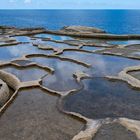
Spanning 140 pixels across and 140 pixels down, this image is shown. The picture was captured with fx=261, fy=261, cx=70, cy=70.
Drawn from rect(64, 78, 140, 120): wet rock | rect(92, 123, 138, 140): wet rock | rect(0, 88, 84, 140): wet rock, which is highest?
rect(92, 123, 138, 140): wet rock

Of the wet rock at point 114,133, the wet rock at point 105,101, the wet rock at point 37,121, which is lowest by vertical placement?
the wet rock at point 105,101

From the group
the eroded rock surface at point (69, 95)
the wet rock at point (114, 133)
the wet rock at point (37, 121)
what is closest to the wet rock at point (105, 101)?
the eroded rock surface at point (69, 95)

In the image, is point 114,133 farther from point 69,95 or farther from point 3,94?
point 3,94

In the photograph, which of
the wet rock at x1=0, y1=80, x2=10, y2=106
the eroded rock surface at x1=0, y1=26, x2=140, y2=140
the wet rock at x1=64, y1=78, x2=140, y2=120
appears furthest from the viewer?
the wet rock at x1=0, y1=80, x2=10, y2=106

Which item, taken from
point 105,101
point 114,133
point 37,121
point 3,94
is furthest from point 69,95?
point 114,133

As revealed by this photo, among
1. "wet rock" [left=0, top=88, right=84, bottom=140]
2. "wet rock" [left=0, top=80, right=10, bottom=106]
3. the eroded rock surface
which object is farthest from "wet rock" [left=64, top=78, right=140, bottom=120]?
"wet rock" [left=0, top=80, right=10, bottom=106]

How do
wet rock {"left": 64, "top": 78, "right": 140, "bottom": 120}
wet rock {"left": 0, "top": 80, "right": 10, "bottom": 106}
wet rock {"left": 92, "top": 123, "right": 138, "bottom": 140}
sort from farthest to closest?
1. wet rock {"left": 0, "top": 80, "right": 10, "bottom": 106}
2. wet rock {"left": 64, "top": 78, "right": 140, "bottom": 120}
3. wet rock {"left": 92, "top": 123, "right": 138, "bottom": 140}

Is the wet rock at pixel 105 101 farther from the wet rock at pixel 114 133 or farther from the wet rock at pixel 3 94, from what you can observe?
the wet rock at pixel 3 94

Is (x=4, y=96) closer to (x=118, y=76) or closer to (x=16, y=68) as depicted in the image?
(x=16, y=68)

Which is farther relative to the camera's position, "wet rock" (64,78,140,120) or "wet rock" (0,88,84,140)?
"wet rock" (64,78,140,120)

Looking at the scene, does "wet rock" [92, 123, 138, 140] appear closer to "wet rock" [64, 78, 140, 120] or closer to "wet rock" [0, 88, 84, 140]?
"wet rock" [0, 88, 84, 140]

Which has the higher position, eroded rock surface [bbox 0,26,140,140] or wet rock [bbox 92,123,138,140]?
wet rock [bbox 92,123,138,140]

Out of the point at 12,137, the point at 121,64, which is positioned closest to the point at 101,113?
the point at 12,137

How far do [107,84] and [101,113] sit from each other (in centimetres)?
287
